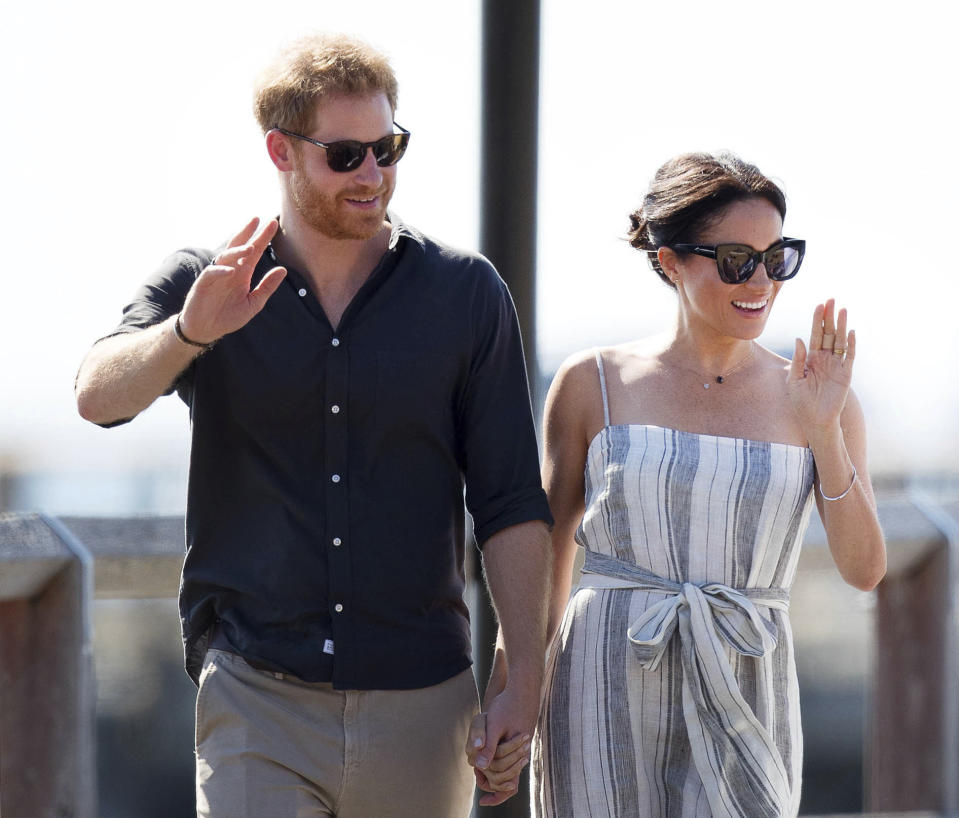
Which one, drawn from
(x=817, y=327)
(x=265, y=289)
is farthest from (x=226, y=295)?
(x=817, y=327)

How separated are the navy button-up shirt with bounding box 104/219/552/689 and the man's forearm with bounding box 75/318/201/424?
99 millimetres

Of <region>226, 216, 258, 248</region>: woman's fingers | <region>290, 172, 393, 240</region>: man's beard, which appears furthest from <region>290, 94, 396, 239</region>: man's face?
<region>226, 216, 258, 248</region>: woman's fingers

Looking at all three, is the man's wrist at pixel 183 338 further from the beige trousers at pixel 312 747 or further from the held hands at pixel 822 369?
the held hands at pixel 822 369

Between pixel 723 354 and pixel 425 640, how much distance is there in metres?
0.91

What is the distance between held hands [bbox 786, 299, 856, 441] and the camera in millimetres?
2740

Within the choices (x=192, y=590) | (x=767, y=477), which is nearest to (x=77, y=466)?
(x=192, y=590)

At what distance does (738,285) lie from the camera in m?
2.76

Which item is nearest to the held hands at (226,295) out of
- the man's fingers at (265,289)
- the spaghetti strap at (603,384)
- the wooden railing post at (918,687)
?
the man's fingers at (265,289)

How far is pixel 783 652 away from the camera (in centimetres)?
277

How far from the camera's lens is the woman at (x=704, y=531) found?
2650mm

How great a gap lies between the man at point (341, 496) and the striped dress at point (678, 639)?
0.54 feet

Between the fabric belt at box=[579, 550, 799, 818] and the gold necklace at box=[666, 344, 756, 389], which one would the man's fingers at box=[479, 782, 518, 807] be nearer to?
the fabric belt at box=[579, 550, 799, 818]

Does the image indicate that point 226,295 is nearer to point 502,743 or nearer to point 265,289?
point 265,289

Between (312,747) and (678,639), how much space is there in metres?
0.77
